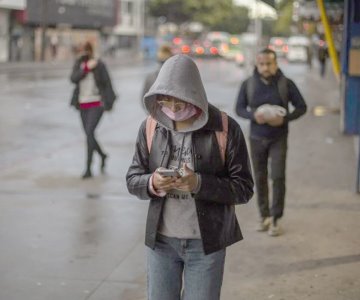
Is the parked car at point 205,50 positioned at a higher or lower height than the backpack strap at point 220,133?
lower

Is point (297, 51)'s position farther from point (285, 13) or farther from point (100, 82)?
point (100, 82)

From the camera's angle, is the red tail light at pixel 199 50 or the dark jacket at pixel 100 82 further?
the red tail light at pixel 199 50


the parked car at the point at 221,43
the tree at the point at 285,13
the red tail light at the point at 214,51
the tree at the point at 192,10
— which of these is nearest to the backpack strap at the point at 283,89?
the tree at the point at 285,13

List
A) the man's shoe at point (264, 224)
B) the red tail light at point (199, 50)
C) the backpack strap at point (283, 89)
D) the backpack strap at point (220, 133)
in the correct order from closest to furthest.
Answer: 1. the backpack strap at point (220, 133)
2. the backpack strap at point (283, 89)
3. the man's shoe at point (264, 224)
4. the red tail light at point (199, 50)

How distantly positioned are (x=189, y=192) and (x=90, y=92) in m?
6.34

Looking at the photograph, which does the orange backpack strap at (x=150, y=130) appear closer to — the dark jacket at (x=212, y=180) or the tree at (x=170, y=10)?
the dark jacket at (x=212, y=180)

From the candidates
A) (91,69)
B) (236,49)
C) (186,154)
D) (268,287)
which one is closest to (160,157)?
(186,154)

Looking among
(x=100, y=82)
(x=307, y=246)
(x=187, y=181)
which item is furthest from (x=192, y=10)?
(x=187, y=181)

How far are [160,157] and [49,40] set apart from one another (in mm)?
47717

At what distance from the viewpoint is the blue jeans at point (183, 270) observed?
3.41 metres

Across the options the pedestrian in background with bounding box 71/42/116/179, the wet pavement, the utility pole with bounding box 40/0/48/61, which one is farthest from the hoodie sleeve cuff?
the utility pole with bounding box 40/0/48/61

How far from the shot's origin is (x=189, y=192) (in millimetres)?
3334

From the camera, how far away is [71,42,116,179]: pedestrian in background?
9438 mm

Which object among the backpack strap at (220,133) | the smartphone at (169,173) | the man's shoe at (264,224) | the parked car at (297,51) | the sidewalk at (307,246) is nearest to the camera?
the smartphone at (169,173)
